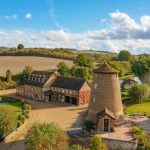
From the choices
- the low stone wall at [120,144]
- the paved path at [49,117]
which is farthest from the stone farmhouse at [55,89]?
the low stone wall at [120,144]

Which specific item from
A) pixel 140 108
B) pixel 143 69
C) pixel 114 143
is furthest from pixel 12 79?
pixel 114 143

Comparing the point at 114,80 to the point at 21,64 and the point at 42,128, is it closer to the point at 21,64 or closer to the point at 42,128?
the point at 42,128

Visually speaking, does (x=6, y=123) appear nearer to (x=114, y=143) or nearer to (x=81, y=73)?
(x=114, y=143)

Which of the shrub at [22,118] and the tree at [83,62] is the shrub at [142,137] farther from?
the tree at [83,62]

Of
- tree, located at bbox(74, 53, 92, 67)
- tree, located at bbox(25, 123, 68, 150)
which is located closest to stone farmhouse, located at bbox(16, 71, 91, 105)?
tree, located at bbox(25, 123, 68, 150)

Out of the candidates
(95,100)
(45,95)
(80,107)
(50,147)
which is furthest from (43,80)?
(50,147)

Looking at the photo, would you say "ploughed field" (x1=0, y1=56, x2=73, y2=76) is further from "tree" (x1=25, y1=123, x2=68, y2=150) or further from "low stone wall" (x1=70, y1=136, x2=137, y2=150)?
"tree" (x1=25, y1=123, x2=68, y2=150)
